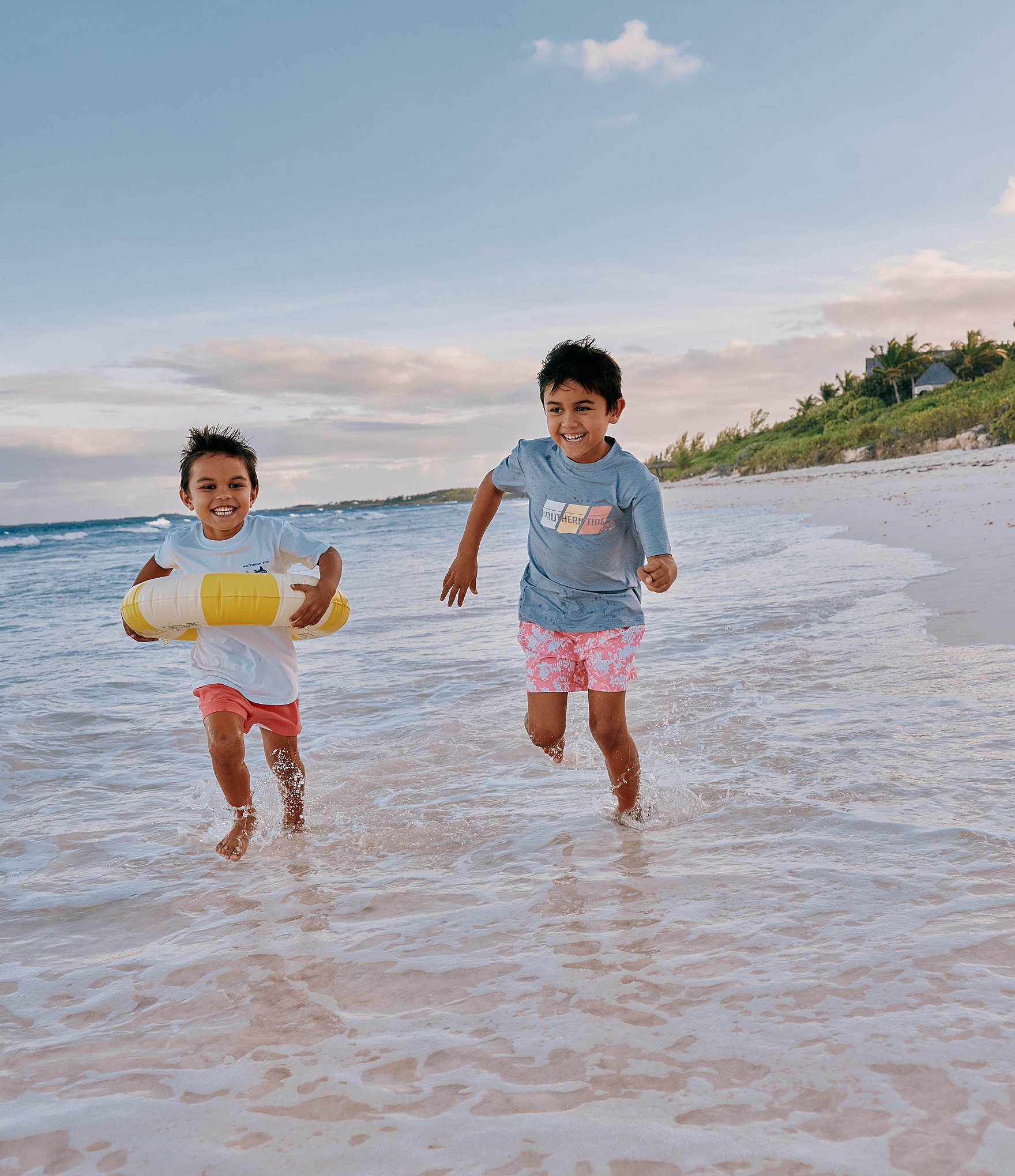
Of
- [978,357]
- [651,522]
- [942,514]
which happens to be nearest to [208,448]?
[651,522]

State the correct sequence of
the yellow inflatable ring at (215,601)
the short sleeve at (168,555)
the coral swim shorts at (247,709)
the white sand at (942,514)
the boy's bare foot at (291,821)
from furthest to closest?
1. the white sand at (942,514)
2. the short sleeve at (168,555)
3. the boy's bare foot at (291,821)
4. the coral swim shorts at (247,709)
5. the yellow inflatable ring at (215,601)

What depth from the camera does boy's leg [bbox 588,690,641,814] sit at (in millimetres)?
3420

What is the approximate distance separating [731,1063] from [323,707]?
425 cm

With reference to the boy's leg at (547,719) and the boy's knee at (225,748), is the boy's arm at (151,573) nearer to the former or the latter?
the boy's knee at (225,748)

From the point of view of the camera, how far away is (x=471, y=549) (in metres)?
3.57

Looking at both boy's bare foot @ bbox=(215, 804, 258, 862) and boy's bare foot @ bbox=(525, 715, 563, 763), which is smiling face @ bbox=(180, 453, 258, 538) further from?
boy's bare foot @ bbox=(525, 715, 563, 763)

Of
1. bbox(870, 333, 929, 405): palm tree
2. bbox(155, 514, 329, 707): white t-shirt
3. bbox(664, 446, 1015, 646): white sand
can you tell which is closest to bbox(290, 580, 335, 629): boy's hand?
bbox(155, 514, 329, 707): white t-shirt

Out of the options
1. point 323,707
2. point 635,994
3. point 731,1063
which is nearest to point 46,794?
point 323,707

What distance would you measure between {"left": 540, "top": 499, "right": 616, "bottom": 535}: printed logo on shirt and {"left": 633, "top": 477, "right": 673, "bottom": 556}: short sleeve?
0.46 ft

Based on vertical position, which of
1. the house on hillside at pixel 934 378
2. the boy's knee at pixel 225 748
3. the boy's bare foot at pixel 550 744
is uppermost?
the house on hillside at pixel 934 378

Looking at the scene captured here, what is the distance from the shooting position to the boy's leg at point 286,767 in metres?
3.56

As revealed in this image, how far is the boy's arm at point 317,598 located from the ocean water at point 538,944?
33.0 inches

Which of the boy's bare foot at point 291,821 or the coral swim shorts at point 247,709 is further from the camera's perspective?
the boy's bare foot at point 291,821

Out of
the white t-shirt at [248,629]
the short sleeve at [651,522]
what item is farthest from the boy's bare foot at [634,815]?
the white t-shirt at [248,629]
